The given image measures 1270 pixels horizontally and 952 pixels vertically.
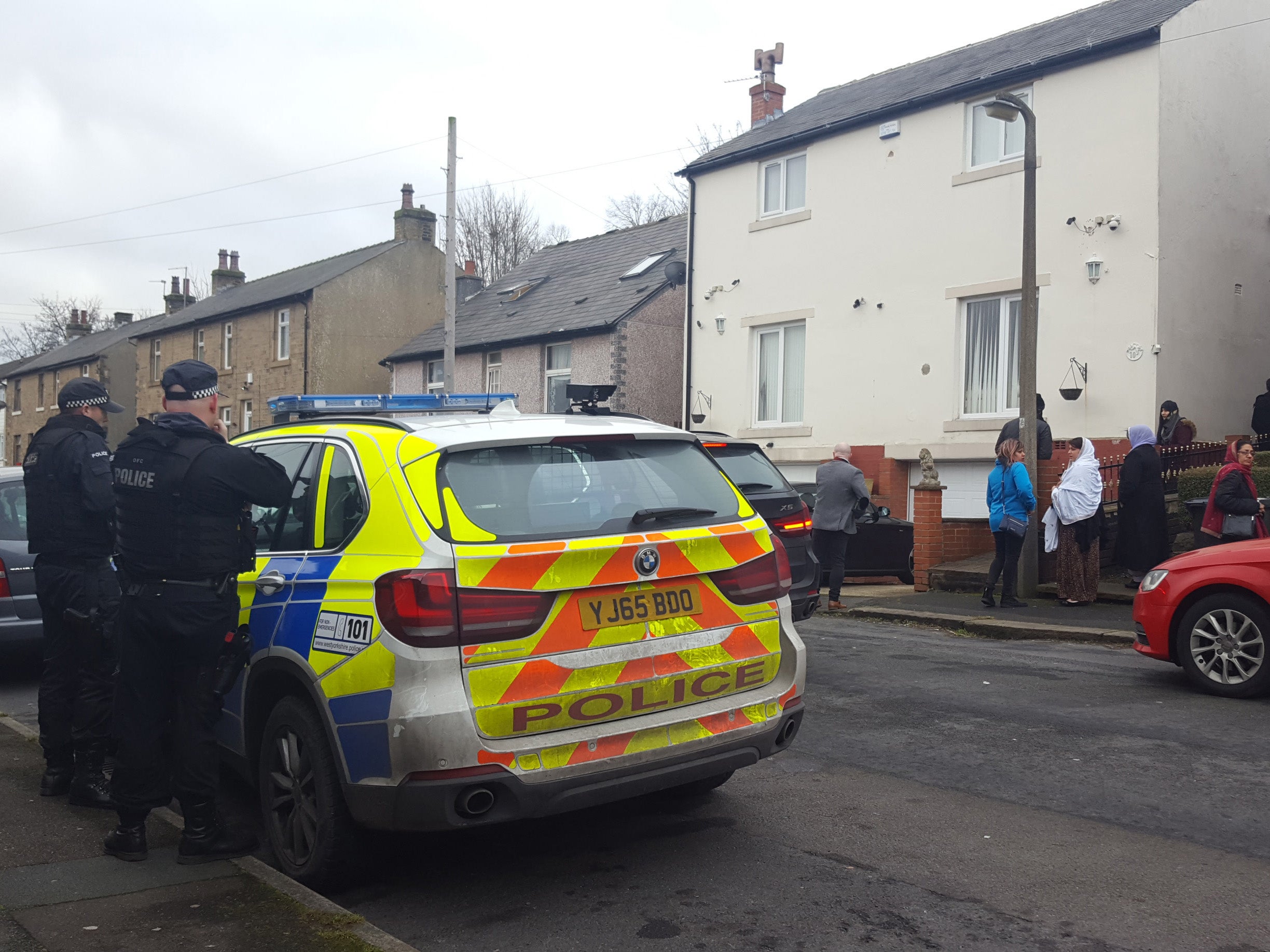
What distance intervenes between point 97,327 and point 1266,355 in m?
64.7

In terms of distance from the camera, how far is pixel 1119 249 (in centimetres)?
1492

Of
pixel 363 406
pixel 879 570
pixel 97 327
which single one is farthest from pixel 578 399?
pixel 97 327

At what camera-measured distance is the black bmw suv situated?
8.87m

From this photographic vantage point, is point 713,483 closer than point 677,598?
No

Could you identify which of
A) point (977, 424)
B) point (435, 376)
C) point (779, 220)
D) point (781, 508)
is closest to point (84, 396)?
point (781, 508)

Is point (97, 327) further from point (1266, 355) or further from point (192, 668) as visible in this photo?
point (192, 668)

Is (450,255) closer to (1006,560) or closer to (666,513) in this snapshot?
(1006,560)

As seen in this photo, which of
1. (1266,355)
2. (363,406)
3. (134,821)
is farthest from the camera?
(1266,355)

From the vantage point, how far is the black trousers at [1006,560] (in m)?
12.0

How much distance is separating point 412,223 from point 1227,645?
32150 mm

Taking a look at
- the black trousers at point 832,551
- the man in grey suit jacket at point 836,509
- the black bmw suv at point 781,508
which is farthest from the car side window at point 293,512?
the black trousers at point 832,551

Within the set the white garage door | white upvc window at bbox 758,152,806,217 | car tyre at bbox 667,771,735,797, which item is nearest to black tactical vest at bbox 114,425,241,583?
car tyre at bbox 667,771,735,797

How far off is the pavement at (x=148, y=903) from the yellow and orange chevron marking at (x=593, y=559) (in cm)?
117

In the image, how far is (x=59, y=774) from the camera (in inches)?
209
